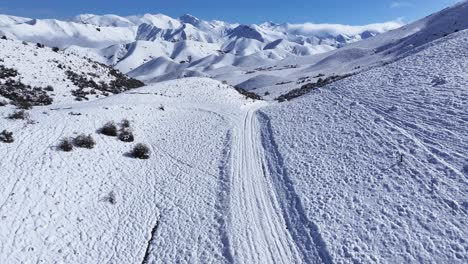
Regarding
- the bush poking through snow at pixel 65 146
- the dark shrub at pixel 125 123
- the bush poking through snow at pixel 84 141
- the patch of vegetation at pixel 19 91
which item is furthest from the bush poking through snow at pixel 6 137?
the patch of vegetation at pixel 19 91

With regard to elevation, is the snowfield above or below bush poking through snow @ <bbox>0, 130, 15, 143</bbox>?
below

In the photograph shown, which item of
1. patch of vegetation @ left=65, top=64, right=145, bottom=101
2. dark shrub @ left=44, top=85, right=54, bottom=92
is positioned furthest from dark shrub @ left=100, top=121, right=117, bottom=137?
dark shrub @ left=44, top=85, right=54, bottom=92

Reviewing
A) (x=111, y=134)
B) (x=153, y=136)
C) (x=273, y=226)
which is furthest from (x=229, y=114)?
(x=273, y=226)

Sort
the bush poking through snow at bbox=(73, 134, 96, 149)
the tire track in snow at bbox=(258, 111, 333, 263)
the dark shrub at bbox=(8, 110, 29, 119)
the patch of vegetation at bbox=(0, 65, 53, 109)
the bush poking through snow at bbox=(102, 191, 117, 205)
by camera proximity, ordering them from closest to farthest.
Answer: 1. the tire track in snow at bbox=(258, 111, 333, 263)
2. the bush poking through snow at bbox=(102, 191, 117, 205)
3. the bush poking through snow at bbox=(73, 134, 96, 149)
4. the dark shrub at bbox=(8, 110, 29, 119)
5. the patch of vegetation at bbox=(0, 65, 53, 109)

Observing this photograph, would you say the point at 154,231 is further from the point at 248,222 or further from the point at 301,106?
the point at 301,106

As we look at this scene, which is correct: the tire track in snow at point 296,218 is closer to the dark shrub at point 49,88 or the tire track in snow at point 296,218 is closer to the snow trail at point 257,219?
the snow trail at point 257,219

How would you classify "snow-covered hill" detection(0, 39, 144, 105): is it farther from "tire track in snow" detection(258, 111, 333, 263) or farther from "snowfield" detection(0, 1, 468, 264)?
"tire track in snow" detection(258, 111, 333, 263)
